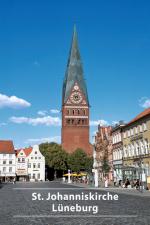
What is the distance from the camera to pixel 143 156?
65.7 m

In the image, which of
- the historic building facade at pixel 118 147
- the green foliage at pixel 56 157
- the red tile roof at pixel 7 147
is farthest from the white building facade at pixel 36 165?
the historic building facade at pixel 118 147

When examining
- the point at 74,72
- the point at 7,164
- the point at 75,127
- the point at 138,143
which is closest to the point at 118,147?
the point at 138,143

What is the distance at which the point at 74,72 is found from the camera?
17325 centimetres

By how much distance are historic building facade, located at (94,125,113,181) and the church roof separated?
2242 inches

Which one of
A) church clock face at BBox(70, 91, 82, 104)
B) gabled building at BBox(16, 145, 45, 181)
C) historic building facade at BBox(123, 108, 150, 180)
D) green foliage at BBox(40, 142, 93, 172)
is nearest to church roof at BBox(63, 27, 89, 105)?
church clock face at BBox(70, 91, 82, 104)

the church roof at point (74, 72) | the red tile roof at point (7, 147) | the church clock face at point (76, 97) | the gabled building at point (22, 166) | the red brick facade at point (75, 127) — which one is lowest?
the gabled building at point (22, 166)

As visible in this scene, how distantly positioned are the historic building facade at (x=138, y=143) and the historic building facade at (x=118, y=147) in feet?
8.64

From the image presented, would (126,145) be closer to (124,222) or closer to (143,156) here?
(143,156)

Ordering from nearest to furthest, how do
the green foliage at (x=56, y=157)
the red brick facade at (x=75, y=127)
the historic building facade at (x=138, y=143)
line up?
the historic building facade at (x=138, y=143), the green foliage at (x=56, y=157), the red brick facade at (x=75, y=127)

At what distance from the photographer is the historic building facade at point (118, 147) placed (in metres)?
80.8

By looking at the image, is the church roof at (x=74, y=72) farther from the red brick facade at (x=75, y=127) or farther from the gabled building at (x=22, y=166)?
the gabled building at (x=22, y=166)

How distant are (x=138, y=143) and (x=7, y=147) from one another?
8026cm

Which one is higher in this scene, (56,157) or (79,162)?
(56,157)

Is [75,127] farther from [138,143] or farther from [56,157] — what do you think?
[138,143]
